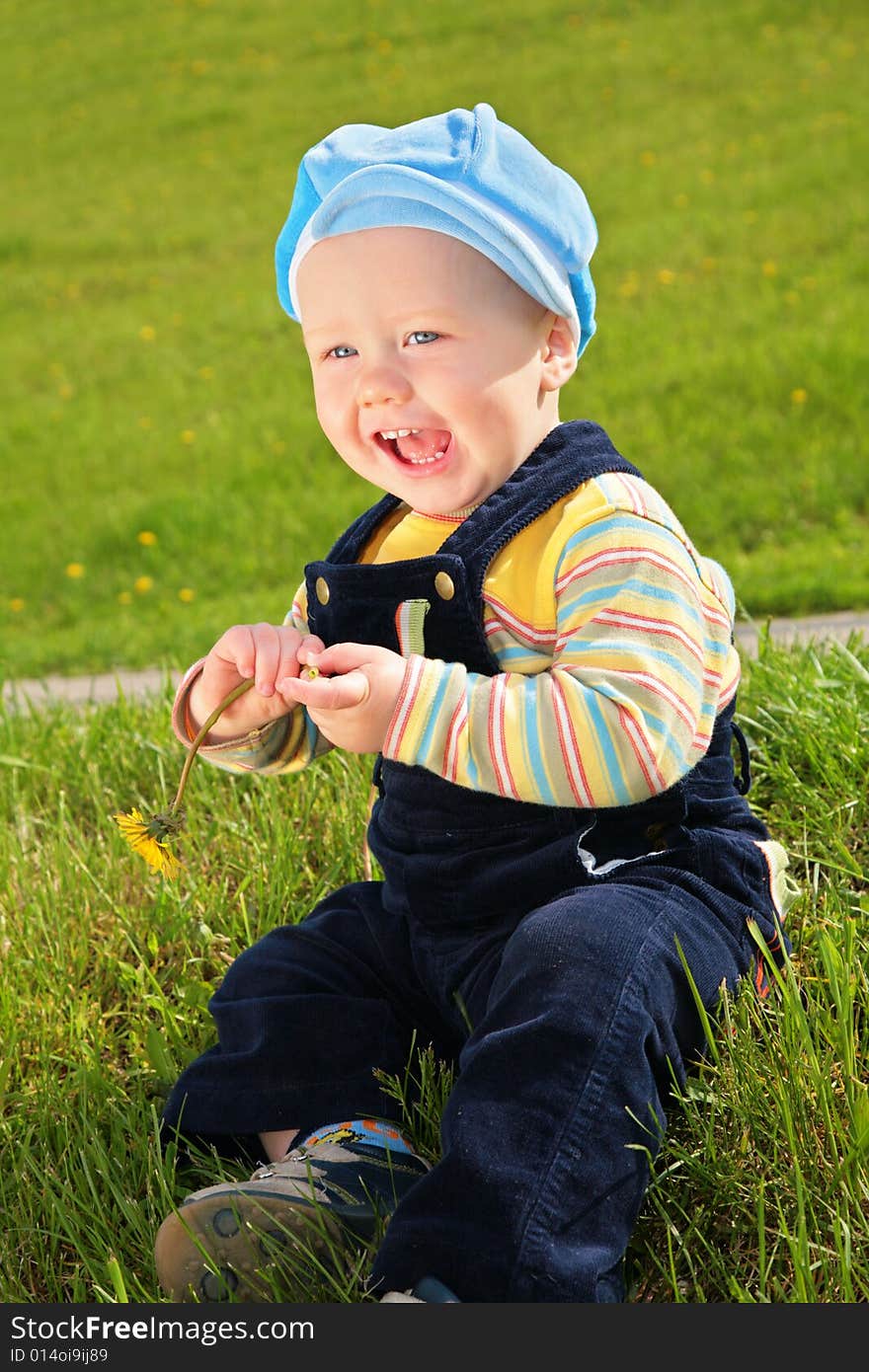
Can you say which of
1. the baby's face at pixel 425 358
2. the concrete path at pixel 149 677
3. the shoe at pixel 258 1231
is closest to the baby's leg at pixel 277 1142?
the shoe at pixel 258 1231

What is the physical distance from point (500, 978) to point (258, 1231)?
0.41 meters

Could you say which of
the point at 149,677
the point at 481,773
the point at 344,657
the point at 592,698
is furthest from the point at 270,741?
the point at 149,677

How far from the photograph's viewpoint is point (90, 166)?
571 inches

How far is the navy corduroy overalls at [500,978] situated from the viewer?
5.06 feet

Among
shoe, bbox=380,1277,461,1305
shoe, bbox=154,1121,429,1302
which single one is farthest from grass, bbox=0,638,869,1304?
shoe, bbox=380,1277,461,1305

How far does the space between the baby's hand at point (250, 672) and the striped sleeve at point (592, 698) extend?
0.20m

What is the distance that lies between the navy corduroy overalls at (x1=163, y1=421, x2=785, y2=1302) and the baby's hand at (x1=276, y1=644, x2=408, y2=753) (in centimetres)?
16

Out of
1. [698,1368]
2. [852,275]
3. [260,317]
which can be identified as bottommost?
[698,1368]

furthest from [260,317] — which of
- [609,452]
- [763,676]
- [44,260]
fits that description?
[609,452]

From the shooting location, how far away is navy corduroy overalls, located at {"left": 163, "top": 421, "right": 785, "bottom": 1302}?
1.54m

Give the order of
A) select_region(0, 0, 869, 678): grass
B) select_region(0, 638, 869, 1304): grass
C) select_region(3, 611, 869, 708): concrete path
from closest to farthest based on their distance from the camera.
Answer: select_region(0, 638, 869, 1304): grass < select_region(3, 611, 869, 708): concrete path < select_region(0, 0, 869, 678): grass

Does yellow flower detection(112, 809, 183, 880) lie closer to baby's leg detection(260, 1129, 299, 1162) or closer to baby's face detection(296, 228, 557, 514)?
baby's leg detection(260, 1129, 299, 1162)

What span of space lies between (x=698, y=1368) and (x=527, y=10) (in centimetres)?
1691

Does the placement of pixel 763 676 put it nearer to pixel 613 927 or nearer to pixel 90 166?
pixel 613 927
